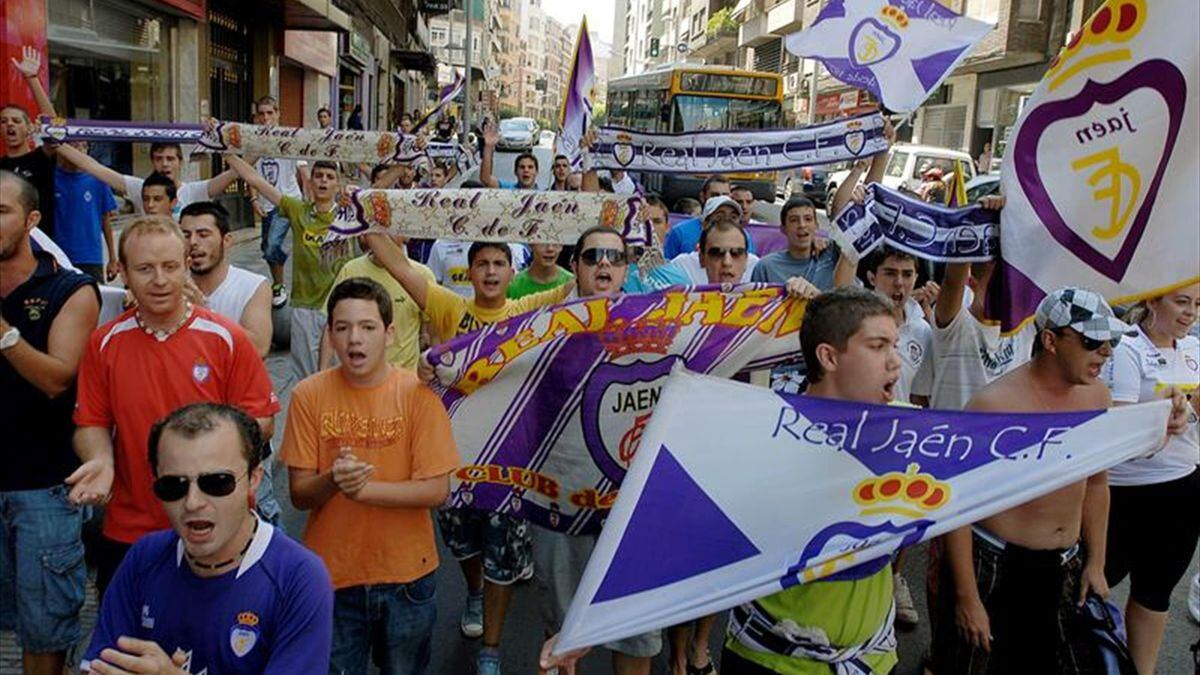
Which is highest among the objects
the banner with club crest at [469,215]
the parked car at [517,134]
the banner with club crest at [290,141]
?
the parked car at [517,134]

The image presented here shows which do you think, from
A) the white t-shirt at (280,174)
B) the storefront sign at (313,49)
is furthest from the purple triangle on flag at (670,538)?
the storefront sign at (313,49)

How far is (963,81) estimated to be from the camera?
33656 mm

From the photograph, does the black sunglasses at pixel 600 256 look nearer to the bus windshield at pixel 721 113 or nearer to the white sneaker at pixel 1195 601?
the white sneaker at pixel 1195 601

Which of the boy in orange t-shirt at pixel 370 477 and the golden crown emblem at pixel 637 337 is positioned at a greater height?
the golden crown emblem at pixel 637 337

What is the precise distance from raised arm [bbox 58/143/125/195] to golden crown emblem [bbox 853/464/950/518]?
5946 millimetres

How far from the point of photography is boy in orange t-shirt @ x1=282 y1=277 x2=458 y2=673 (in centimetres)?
331

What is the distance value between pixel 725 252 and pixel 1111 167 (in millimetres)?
1851

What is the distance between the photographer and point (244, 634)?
2277 millimetres

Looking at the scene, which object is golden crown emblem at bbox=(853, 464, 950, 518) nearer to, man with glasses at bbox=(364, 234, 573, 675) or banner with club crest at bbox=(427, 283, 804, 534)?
banner with club crest at bbox=(427, 283, 804, 534)

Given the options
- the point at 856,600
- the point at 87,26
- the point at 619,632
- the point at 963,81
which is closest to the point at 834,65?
the point at 856,600

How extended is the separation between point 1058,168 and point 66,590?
4014mm

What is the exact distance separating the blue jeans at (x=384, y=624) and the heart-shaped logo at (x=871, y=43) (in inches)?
172

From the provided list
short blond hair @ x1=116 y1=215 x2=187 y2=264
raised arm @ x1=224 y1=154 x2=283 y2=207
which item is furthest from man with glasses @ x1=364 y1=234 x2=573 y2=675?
raised arm @ x1=224 y1=154 x2=283 y2=207

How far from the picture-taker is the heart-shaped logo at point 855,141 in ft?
20.0
